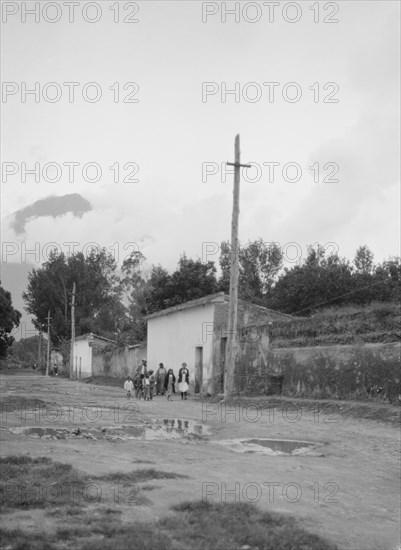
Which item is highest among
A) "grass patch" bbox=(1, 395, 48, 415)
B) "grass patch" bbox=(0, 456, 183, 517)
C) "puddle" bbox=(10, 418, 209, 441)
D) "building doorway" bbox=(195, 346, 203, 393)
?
"building doorway" bbox=(195, 346, 203, 393)

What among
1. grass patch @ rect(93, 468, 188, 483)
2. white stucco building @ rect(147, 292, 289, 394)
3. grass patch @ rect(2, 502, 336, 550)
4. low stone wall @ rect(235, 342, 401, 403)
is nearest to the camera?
grass patch @ rect(2, 502, 336, 550)

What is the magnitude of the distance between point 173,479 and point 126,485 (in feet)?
2.44

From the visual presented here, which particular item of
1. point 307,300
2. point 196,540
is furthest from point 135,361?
point 196,540

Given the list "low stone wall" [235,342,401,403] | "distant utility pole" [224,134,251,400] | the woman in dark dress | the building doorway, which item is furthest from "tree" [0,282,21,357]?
"distant utility pole" [224,134,251,400]

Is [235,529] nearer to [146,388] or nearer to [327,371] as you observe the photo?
[327,371]

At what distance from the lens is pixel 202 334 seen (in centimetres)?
2872

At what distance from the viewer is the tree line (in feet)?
149

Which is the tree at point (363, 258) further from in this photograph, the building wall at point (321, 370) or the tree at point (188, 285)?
the building wall at point (321, 370)

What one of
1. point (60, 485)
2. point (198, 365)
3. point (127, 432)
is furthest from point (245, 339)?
point (60, 485)

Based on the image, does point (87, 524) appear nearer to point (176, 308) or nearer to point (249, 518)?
point (249, 518)

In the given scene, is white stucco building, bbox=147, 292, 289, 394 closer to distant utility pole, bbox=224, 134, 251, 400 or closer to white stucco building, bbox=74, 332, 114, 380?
distant utility pole, bbox=224, 134, 251, 400

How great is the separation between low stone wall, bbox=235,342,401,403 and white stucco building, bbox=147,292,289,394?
9.84 ft

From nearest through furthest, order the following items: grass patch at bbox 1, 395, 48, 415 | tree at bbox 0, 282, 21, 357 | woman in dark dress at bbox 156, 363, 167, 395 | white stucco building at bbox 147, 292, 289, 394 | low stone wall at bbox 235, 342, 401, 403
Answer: grass patch at bbox 1, 395, 48, 415, low stone wall at bbox 235, 342, 401, 403, white stucco building at bbox 147, 292, 289, 394, woman in dark dress at bbox 156, 363, 167, 395, tree at bbox 0, 282, 21, 357

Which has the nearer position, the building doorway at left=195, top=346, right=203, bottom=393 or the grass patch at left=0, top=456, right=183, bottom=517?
the grass patch at left=0, top=456, right=183, bottom=517
